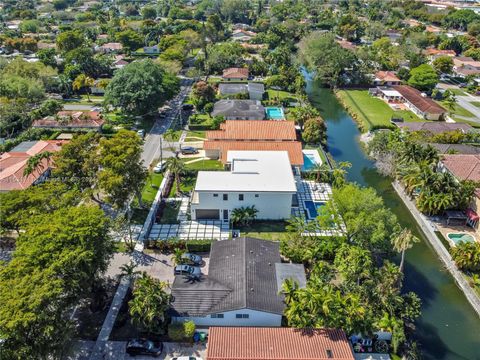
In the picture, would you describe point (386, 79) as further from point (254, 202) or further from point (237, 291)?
point (237, 291)

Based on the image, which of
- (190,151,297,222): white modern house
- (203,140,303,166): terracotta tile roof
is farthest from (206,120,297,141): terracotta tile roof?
(190,151,297,222): white modern house

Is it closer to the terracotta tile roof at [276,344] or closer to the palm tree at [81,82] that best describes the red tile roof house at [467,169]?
the terracotta tile roof at [276,344]

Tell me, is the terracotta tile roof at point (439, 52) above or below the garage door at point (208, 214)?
below

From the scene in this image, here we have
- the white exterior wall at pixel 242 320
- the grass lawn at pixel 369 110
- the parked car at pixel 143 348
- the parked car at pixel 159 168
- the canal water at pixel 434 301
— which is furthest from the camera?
the grass lawn at pixel 369 110

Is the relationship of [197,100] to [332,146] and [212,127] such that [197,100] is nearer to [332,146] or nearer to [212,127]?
[212,127]

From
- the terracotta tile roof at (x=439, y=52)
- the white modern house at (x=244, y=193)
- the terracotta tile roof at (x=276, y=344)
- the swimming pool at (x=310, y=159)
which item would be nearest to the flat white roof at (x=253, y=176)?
the white modern house at (x=244, y=193)
